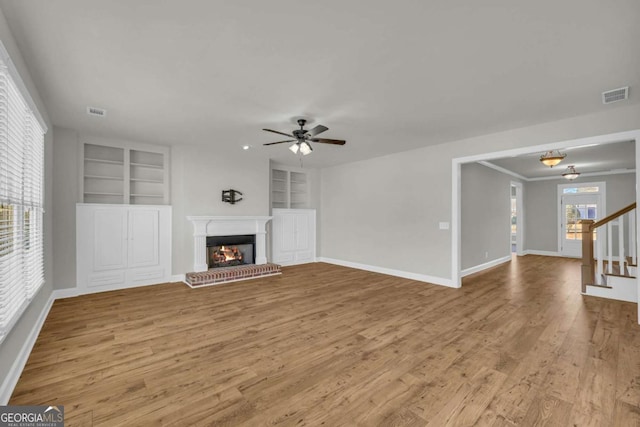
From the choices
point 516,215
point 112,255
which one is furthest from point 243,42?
point 516,215

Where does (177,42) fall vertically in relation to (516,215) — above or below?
above

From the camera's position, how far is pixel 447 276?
5.30 metres

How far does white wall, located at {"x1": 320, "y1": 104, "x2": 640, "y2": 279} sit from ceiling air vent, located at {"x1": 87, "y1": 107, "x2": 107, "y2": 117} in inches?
200

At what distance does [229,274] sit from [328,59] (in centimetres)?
447

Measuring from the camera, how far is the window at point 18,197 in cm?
200

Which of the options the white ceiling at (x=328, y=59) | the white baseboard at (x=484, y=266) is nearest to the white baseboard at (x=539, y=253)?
the white baseboard at (x=484, y=266)

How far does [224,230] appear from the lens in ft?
19.8

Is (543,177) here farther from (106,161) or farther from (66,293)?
(66,293)

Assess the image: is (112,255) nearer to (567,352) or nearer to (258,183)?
(258,183)

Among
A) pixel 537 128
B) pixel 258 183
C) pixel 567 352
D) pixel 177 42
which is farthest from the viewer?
pixel 258 183

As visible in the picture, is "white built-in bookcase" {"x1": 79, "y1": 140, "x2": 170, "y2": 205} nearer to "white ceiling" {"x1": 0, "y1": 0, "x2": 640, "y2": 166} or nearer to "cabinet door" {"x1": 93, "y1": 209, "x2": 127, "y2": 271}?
"cabinet door" {"x1": 93, "y1": 209, "x2": 127, "y2": 271}

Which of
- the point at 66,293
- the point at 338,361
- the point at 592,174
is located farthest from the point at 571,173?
the point at 66,293

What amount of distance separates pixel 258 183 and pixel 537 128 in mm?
5224

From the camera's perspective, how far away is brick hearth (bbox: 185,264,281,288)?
529 centimetres
